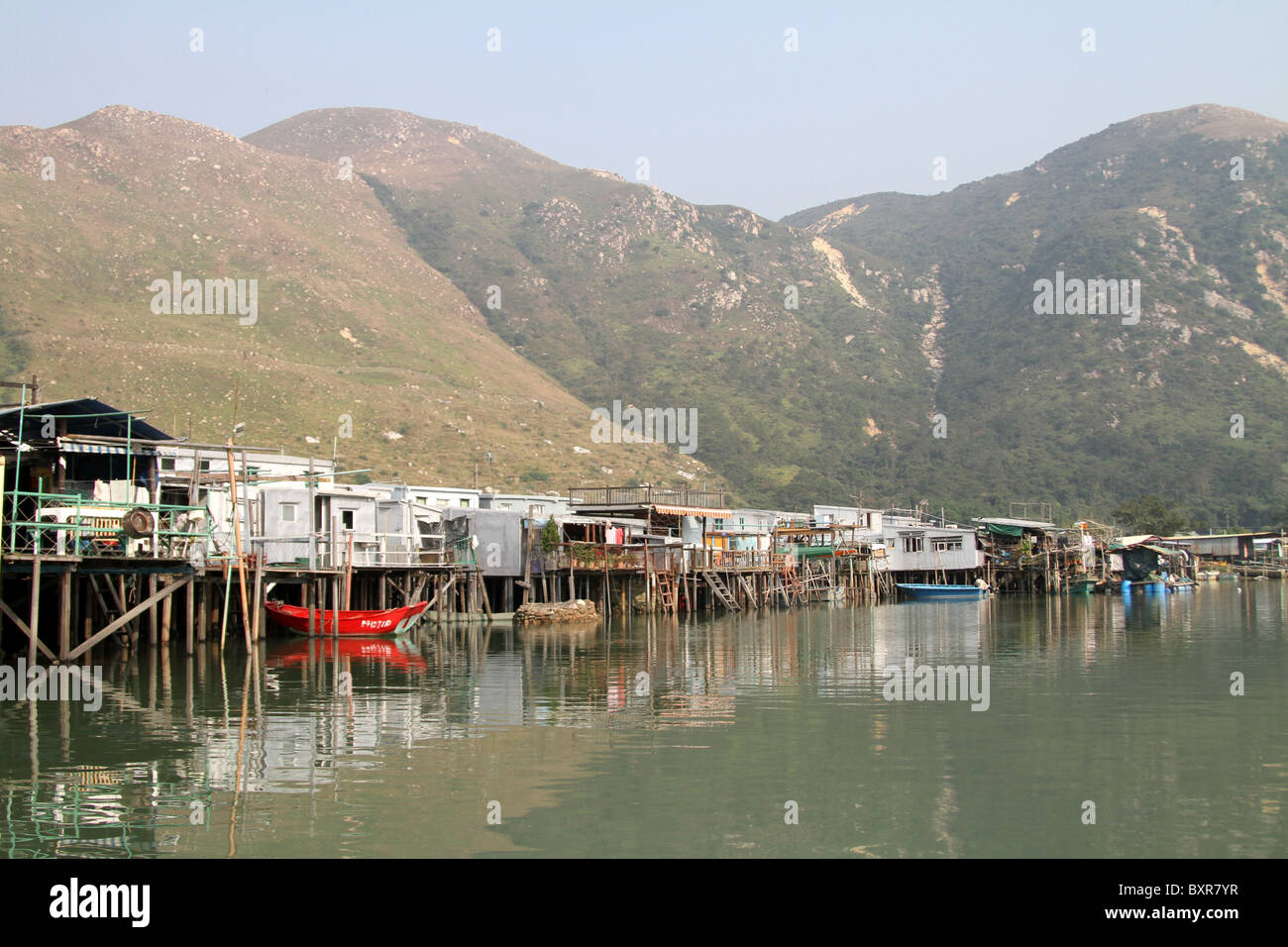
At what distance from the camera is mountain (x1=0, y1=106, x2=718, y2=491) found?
81812 millimetres

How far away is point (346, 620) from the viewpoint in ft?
135

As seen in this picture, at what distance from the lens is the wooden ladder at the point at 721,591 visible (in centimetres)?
6506

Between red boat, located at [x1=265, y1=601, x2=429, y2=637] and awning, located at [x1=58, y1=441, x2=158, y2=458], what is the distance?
27.5ft

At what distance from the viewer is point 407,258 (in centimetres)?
15212

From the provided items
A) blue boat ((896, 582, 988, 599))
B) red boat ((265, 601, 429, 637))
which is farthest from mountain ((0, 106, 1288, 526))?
red boat ((265, 601, 429, 637))

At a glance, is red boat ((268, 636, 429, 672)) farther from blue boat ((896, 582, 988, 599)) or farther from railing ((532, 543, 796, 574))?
blue boat ((896, 582, 988, 599))

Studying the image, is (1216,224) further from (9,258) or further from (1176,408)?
(9,258)

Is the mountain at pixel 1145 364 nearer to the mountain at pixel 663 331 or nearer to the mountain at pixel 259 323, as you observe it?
the mountain at pixel 663 331

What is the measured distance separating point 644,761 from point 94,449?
21992mm

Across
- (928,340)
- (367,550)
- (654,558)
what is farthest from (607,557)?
(928,340)

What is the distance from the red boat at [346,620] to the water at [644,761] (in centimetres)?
679

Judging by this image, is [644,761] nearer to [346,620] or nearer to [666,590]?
[346,620]
